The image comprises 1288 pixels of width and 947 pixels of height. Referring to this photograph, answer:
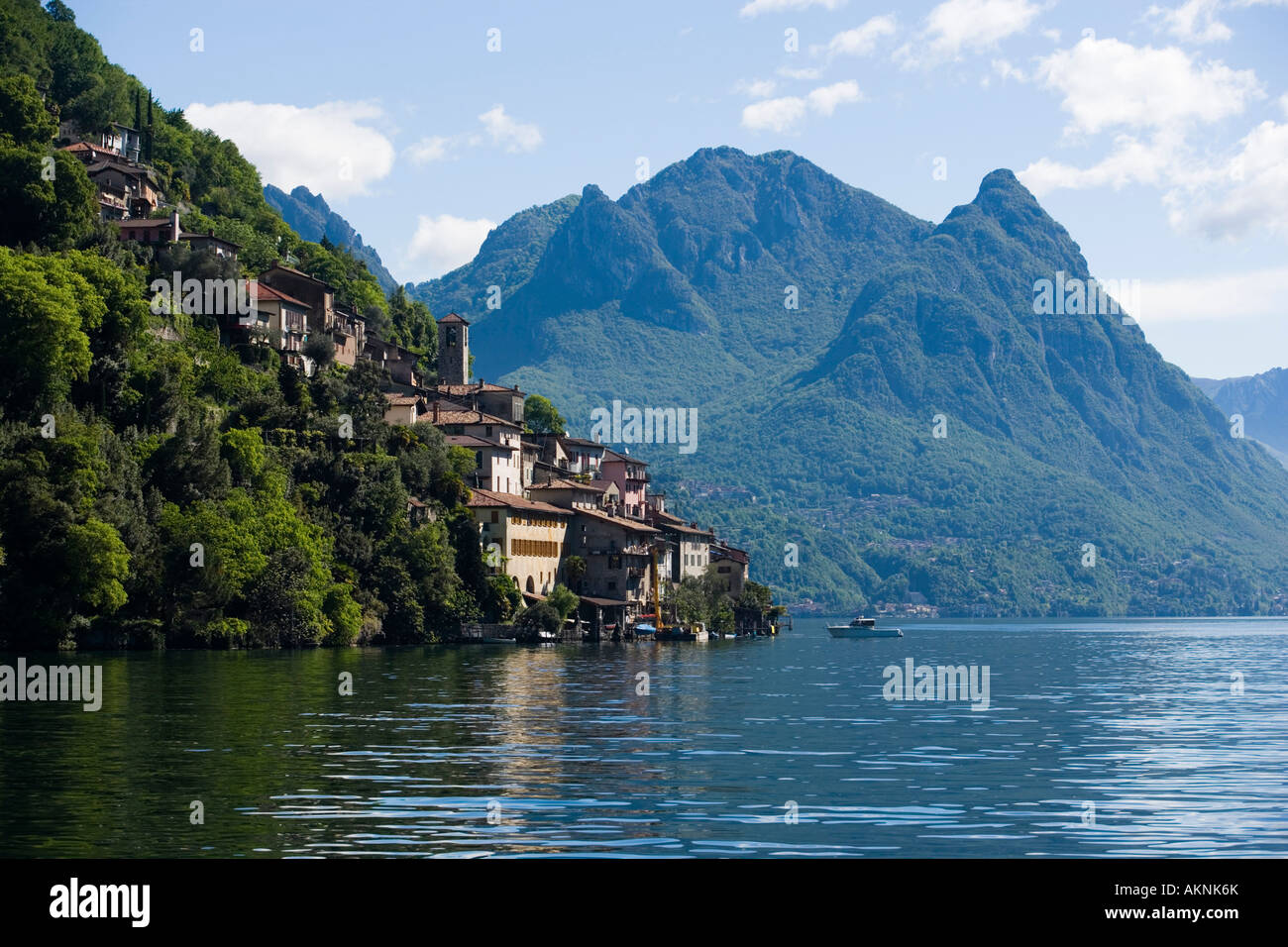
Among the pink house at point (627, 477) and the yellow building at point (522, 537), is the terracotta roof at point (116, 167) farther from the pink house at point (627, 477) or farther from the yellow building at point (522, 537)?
the pink house at point (627, 477)

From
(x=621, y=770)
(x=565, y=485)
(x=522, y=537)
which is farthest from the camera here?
(x=565, y=485)

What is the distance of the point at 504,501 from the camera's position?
134250 mm

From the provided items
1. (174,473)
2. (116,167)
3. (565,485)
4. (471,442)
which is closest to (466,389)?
(565,485)

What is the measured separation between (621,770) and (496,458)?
109 metres

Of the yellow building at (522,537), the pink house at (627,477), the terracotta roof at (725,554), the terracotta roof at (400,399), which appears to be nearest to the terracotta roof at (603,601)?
the yellow building at (522,537)

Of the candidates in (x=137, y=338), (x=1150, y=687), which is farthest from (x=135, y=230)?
(x=1150, y=687)

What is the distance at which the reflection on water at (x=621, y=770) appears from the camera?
2556cm

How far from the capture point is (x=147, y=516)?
311ft

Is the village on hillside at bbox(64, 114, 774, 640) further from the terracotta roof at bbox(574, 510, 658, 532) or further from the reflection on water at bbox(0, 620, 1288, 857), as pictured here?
the reflection on water at bbox(0, 620, 1288, 857)

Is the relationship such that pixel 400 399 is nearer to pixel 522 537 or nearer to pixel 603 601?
pixel 522 537

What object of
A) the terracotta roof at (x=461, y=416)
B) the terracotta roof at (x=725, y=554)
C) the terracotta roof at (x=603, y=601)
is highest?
the terracotta roof at (x=461, y=416)

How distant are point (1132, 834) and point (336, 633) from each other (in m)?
85.1

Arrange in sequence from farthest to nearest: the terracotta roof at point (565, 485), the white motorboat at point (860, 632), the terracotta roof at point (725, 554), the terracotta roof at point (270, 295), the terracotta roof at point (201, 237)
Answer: the terracotta roof at point (725, 554), the white motorboat at point (860, 632), the terracotta roof at point (565, 485), the terracotta roof at point (201, 237), the terracotta roof at point (270, 295)

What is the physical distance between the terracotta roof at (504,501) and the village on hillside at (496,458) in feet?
0.58
